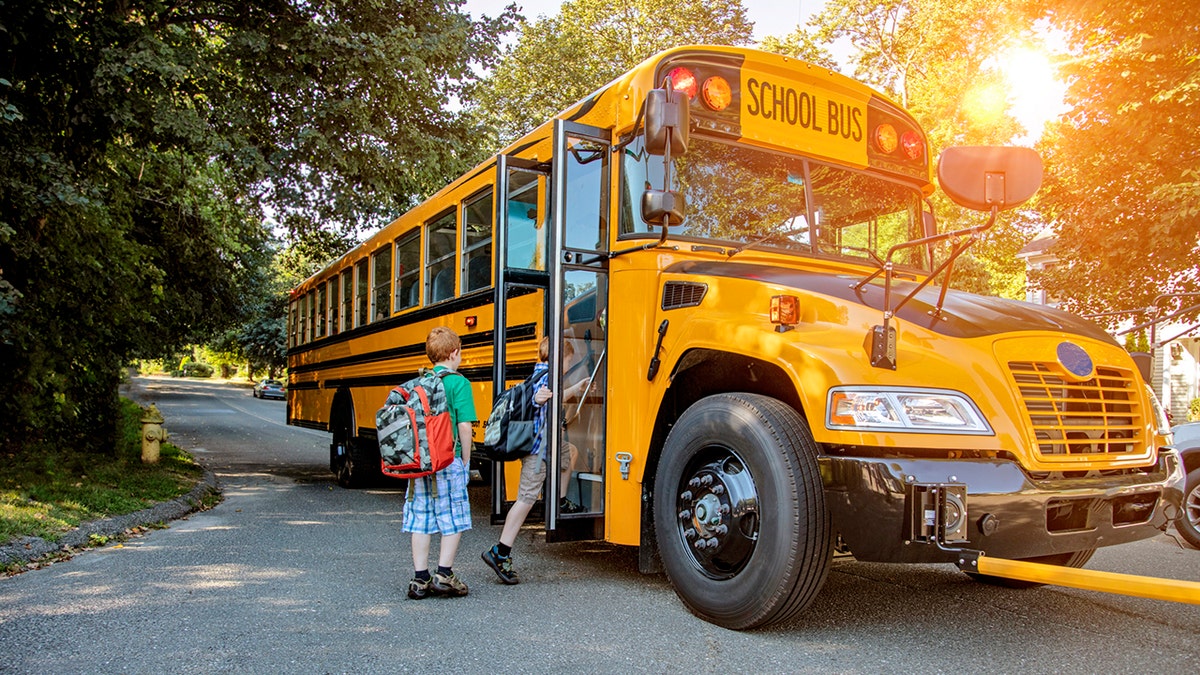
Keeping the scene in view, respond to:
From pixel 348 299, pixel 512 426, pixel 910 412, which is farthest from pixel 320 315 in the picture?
pixel 910 412

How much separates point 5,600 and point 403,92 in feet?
22.9

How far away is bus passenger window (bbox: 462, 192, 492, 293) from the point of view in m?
6.48

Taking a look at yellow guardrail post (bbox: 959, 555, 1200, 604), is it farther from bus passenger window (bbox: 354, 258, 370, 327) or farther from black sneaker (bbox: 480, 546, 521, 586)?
bus passenger window (bbox: 354, 258, 370, 327)

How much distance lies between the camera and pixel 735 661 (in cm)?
359

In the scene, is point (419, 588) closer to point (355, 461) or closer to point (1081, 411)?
point (1081, 411)

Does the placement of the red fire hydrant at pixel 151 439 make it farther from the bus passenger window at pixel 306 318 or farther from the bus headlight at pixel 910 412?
the bus headlight at pixel 910 412

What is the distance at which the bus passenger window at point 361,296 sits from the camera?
975cm

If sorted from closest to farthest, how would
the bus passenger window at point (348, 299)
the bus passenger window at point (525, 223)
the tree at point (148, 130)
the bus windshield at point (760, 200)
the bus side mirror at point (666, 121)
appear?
the bus side mirror at point (666, 121) < the bus windshield at point (760, 200) < the bus passenger window at point (525, 223) < the tree at point (148, 130) < the bus passenger window at point (348, 299)

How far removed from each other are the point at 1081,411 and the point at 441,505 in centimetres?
315

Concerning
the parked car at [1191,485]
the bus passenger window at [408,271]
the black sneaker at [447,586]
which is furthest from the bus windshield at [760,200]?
the bus passenger window at [408,271]

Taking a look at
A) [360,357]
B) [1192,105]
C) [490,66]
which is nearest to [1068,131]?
[1192,105]

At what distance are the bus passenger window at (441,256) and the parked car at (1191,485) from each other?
18.8 ft

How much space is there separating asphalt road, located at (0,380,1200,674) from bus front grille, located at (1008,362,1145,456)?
0.91 metres

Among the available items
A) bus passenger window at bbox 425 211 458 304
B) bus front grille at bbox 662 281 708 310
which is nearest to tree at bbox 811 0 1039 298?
bus passenger window at bbox 425 211 458 304
